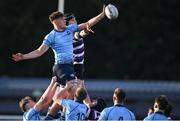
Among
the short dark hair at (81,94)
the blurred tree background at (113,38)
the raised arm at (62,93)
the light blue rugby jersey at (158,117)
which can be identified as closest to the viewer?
the light blue rugby jersey at (158,117)

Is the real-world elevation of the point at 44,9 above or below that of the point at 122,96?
above

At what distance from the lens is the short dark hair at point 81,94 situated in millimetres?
15438

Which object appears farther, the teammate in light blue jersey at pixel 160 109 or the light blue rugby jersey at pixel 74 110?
the light blue rugby jersey at pixel 74 110

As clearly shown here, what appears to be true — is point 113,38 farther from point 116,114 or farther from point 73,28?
point 116,114

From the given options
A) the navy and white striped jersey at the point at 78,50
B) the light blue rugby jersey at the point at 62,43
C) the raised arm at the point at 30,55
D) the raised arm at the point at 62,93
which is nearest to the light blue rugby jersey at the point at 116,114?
the raised arm at the point at 62,93

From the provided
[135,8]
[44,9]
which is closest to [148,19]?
[135,8]

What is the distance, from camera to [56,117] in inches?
647

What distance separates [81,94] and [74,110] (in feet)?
1.21

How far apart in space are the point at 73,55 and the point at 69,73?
2.45 feet

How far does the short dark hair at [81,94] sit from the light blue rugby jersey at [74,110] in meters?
0.13

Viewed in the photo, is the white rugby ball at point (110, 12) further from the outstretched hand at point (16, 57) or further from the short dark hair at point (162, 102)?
the short dark hair at point (162, 102)

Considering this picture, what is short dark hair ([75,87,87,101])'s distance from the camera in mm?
15438

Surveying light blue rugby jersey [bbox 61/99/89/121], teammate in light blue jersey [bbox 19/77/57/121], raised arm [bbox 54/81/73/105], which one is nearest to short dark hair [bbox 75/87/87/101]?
light blue rugby jersey [bbox 61/99/89/121]

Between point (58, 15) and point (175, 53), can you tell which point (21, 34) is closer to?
point (175, 53)
